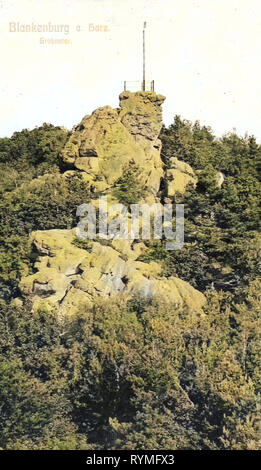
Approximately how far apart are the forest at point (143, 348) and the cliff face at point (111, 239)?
3.00 feet

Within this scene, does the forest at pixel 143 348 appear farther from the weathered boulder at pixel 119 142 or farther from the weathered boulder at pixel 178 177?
the weathered boulder at pixel 119 142

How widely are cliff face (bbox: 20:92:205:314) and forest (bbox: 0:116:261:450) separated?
916 mm

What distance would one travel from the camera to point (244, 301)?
139ft

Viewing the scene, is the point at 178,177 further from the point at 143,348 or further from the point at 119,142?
the point at 143,348

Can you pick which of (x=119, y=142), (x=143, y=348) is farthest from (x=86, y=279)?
(x=119, y=142)

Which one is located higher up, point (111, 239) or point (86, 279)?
point (111, 239)

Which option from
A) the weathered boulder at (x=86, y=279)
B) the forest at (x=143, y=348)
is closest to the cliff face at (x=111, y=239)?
the weathered boulder at (x=86, y=279)

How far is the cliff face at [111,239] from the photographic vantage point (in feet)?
140

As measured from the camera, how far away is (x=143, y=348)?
35.7 metres

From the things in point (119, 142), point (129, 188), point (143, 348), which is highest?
point (119, 142)

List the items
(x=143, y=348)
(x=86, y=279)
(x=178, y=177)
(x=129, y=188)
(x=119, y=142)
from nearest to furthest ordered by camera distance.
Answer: (x=143, y=348)
(x=86, y=279)
(x=129, y=188)
(x=119, y=142)
(x=178, y=177)

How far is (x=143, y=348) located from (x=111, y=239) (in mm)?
12245
